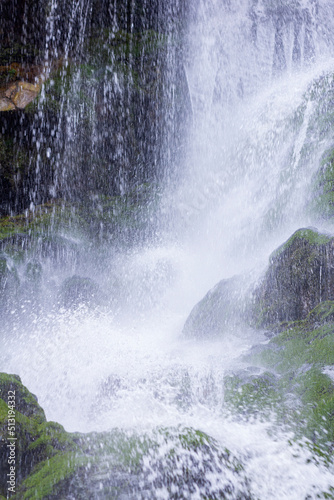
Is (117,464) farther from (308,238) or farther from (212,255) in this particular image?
(212,255)

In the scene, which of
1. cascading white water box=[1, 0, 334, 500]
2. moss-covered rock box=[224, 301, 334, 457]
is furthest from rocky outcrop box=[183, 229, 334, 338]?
cascading white water box=[1, 0, 334, 500]

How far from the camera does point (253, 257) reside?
377 inches

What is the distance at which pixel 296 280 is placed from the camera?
6152 millimetres

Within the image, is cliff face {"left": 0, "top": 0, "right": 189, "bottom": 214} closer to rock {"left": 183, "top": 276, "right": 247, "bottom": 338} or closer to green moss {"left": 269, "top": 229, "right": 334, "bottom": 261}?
rock {"left": 183, "top": 276, "right": 247, "bottom": 338}

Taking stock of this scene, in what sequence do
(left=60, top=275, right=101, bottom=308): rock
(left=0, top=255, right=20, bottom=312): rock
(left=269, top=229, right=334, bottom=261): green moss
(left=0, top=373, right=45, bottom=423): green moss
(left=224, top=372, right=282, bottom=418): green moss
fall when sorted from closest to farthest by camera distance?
(left=0, top=373, right=45, bottom=423): green moss, (left=224, top=372, right=282, bottom=418): green moss, (left=269, top=229, right=334, bottom=261): green moss, (left=60, top=275, right=101, bottom=308): rock, (left=0, top=255, right=20, bottom=312): rock

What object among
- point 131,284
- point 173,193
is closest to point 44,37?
point 173,193

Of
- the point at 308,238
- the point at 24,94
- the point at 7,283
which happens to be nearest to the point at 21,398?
the point at 308,238

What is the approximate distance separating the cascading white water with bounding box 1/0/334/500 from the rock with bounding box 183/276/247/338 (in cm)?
37

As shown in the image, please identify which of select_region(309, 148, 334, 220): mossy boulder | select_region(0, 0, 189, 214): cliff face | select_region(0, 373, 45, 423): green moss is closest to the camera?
select_region(0, 373, 45, 423): green moss

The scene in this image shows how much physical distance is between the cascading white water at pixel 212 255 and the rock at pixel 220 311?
0.37m

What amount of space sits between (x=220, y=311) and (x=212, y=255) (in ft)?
15.7

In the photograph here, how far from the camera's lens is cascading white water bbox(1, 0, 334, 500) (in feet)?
15.3

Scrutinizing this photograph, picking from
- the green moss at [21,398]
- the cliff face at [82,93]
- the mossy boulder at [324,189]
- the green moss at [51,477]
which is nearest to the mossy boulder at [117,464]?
the green moss at [51,477]

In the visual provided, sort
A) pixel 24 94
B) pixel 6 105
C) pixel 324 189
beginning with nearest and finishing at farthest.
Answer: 1. pixel 324 189
2. pixel 6 105
3. pixel 24 94
